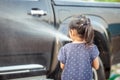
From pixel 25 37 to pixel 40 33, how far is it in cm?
19

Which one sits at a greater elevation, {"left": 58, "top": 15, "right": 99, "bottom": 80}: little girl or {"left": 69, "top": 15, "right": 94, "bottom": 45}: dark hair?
{"left": 69, "top": 15, "right": 94, "bottom": 45}: dark hair

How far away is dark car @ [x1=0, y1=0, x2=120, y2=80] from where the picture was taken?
4551 mm

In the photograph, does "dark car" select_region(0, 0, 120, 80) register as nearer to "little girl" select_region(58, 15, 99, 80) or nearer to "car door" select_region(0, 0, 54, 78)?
"car door" select_region(0, 0, 54, 78)

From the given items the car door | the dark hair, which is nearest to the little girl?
the dark hair

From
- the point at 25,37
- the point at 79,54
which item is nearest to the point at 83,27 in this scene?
the point at 79,54

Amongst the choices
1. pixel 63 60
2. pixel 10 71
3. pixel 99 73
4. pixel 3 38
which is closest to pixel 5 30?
pixel 3 38

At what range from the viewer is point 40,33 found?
15.6 feet

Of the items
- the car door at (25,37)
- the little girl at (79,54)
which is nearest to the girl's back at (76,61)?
the little girl at (79,54)

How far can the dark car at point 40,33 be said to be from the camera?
4551 millimetres

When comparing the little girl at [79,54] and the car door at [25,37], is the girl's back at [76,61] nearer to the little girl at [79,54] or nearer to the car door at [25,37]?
the little girl at [79,54]

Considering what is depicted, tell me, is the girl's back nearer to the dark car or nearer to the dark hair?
the dark hair

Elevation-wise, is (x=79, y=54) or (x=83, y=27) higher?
(x=83, y=27)

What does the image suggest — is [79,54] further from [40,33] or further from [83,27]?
[40,33]

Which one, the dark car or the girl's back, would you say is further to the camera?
the dark car
